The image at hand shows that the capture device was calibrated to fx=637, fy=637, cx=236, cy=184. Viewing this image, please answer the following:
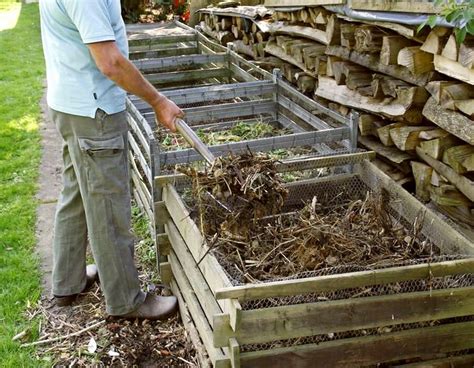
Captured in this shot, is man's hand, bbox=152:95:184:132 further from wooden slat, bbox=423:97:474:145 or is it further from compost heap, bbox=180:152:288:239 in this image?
wooden slat, bbox=423:97:474:145

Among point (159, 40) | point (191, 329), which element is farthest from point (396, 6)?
point (159, 40)

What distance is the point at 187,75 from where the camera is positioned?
22.5ft

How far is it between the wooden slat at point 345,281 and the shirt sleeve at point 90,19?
1.51 metres

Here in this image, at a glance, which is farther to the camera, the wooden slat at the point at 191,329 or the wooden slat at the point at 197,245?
the wooden slat at the point at 191,329

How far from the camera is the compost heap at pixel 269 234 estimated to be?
3.29 metres

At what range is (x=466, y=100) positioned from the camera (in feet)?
13.2

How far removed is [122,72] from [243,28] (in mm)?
5680

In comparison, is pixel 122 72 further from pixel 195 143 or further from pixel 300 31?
pixel 300 31

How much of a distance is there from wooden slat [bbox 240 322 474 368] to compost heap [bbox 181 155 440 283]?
37 centimetres

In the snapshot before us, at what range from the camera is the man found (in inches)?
134

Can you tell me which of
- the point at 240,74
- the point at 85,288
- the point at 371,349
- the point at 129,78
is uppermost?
the point at 129,78

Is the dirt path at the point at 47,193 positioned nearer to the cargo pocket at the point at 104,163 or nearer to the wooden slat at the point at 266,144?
the cargo pocket at the point at 104,163

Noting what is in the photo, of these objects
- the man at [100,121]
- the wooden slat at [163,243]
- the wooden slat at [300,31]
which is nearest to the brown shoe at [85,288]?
the man at [100,121]

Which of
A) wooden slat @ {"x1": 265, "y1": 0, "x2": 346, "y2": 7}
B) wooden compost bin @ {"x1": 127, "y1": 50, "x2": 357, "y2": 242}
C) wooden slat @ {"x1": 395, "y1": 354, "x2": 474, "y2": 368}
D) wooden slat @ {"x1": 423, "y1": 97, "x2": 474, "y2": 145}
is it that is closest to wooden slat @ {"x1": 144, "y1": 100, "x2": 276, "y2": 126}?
wooden compost bin @ {"x1": 127, "y1": 50, "x2": 357, "y2": 242}
